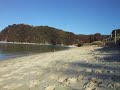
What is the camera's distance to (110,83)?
663 cm

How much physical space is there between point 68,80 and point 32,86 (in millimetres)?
1302

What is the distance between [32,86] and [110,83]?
2.54 meters

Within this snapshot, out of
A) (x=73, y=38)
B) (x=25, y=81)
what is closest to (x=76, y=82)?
(x=25, y=81)

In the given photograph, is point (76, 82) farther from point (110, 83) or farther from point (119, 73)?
point (119, 73)

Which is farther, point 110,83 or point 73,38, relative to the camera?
point 73,38

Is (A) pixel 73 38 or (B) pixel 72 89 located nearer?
(B) pixel 72 89

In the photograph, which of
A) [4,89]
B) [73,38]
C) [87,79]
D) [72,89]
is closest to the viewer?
[72,89]

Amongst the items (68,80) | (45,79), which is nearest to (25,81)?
(45,79)

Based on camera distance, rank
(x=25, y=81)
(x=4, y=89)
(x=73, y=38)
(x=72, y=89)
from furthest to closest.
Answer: (x=73, y=38) → (x=25, y=81) → (x=4, y=89) → (x=72, y=89)

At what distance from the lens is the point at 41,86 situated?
7.07 m

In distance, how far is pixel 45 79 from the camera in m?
8.12

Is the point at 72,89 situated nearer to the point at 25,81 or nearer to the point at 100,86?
the point at 100,86

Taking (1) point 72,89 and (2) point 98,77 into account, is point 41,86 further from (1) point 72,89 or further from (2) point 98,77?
(2) point 98,77

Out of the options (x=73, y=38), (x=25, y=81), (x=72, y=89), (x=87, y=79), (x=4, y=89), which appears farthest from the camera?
(x=73, y=38)
